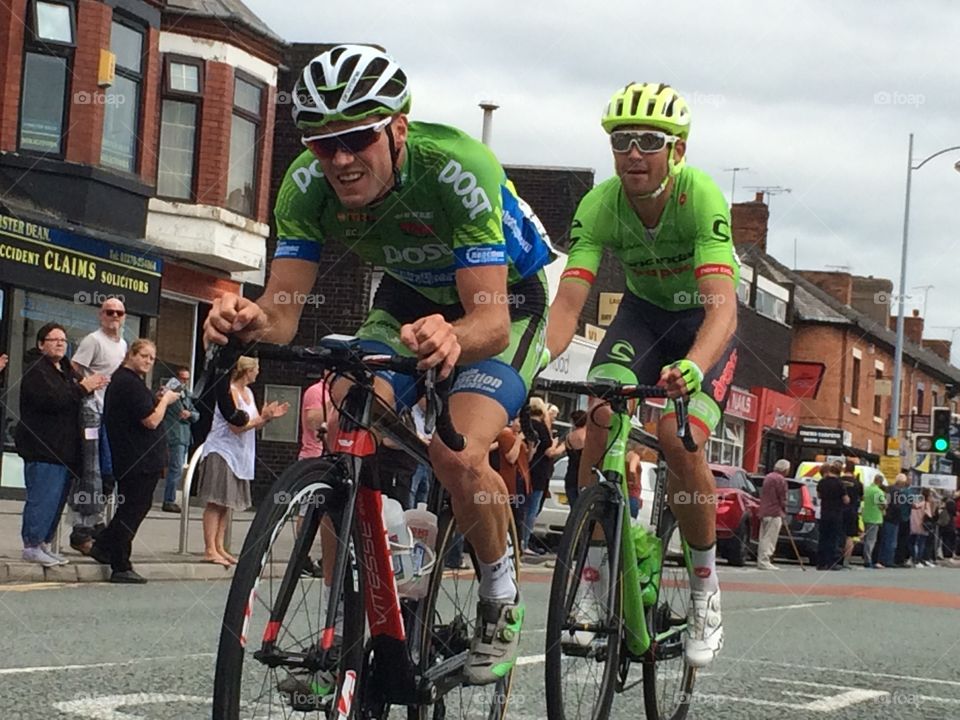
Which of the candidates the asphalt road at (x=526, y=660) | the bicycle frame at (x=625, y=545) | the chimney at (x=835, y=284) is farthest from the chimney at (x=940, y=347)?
the bicycle frame at (x=625, y=545)

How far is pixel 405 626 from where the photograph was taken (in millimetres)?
4812

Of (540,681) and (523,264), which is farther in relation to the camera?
(540,681)

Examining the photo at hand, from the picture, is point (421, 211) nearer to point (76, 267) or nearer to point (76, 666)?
point (76, 666)

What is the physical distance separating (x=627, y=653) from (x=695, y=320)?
142 centimetres

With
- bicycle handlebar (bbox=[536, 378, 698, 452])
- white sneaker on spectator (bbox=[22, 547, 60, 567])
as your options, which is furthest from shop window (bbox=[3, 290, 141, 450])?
bicycle handlebar (bbox=[536, 378, 698, 452])

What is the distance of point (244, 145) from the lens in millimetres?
28750

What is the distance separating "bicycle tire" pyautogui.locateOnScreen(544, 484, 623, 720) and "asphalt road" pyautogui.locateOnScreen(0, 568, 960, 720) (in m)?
0.62

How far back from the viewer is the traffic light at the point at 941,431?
3528cm

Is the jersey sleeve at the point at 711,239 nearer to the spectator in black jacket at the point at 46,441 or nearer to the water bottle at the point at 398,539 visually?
the water bottle at the point at 398,539

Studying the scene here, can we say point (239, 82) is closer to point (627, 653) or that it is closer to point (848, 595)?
point (848, 595)

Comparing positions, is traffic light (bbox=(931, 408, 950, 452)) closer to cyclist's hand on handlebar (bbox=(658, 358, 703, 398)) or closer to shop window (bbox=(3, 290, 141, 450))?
shop window (bbox=(3, 290, 141, 450))

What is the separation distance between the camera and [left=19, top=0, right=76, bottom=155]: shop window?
23.6 m

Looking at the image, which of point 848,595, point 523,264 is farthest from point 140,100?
point 523,264

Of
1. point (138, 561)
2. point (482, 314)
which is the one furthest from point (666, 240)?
point (138, 561)
